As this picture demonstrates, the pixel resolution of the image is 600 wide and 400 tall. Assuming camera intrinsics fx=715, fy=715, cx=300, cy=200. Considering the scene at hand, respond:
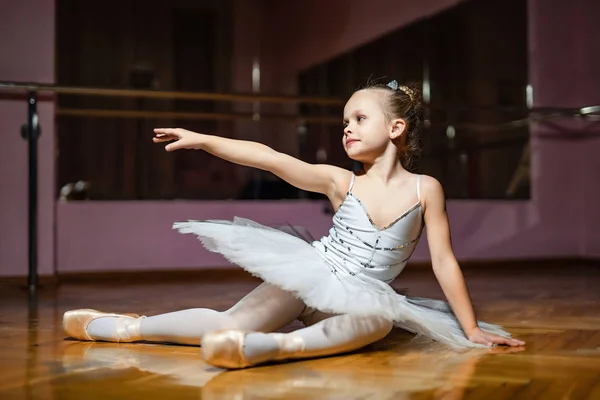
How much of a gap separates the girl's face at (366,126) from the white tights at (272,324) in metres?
0.36

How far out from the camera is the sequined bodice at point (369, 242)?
1.51 meters

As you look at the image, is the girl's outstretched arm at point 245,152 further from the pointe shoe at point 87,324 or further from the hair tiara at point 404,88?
the pointe shoe at point 87,324

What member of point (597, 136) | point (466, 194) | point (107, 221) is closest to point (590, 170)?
point (597, 136)

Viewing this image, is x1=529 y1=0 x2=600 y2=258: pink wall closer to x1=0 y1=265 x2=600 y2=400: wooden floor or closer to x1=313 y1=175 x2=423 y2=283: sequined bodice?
x1=0 y1=265 x2=600 y2=400: wooden floor

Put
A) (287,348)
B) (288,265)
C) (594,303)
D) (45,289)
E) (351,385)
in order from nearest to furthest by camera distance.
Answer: (351,385), (287,348), (288,265), (594,303), (45,289)

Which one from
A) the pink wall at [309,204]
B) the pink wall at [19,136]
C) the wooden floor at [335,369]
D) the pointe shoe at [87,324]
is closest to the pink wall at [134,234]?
the pink wall at [309,204]

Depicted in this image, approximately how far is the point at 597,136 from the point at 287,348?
3.16 m

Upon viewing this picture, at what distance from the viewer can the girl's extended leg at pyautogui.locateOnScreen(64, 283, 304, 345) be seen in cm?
143

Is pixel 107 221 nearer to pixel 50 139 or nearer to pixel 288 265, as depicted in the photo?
pixel 50 139

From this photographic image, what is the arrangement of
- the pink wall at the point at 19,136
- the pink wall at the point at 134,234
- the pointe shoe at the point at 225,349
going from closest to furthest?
the pointe shoe at the point at 225,349 < the pink wall at the point at 19,136 < the pink wall at the point at 134,234

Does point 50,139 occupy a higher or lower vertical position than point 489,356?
higher

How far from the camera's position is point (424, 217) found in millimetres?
1570

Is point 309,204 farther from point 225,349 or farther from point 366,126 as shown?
point 225,349

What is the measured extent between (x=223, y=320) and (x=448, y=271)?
48 cm
